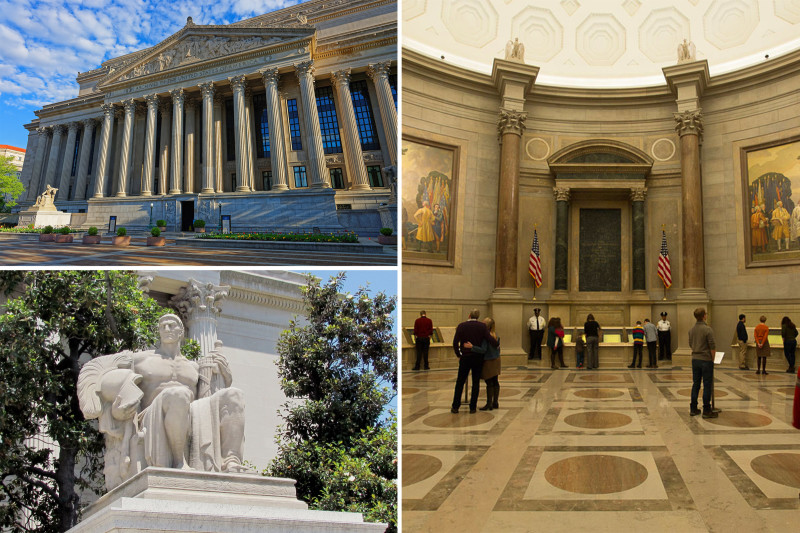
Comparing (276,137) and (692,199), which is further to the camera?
(276,137)

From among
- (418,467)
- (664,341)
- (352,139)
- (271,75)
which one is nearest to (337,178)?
(352,139)

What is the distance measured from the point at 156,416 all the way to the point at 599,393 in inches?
315

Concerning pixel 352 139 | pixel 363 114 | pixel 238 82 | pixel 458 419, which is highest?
pixel 238 82

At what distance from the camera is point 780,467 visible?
17.3 feet

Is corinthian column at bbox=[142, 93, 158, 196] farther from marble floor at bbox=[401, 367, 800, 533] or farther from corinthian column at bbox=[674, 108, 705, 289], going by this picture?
marble floor at bbox=[401, 367, 800, 533]

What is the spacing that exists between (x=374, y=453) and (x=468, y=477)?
14.8ft

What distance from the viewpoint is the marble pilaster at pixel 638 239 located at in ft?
63.1

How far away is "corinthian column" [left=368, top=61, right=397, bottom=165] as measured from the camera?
32406 millimetres

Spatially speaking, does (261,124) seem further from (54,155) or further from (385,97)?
(54,155)

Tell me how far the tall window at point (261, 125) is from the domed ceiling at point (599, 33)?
18039 mm

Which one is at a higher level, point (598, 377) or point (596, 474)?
point (598, 377)

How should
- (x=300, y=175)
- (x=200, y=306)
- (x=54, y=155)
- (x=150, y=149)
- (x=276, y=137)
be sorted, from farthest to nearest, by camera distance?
(x=54, y=155) < (x=150, y=149) < (x=300, y=175) < (x=276, y=137) < (x=200, y=306)

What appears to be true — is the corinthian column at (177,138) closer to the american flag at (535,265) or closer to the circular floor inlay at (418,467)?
the american flag at (535,265)

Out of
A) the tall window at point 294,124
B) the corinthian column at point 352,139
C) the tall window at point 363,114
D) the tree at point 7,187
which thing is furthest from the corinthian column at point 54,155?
the corinthian column at point 352,139
